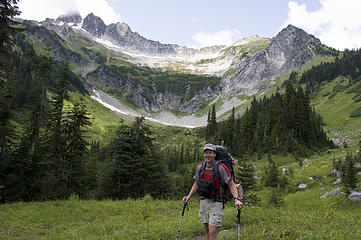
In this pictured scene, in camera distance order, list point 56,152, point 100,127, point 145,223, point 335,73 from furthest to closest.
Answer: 1. point 335,73
2. point 100,127
3. point 56,152
4. point 145,223

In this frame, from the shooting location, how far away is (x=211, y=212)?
5.80 metres

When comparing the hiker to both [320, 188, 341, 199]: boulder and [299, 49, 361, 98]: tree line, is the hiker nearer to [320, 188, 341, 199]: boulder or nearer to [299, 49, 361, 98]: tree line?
[320, 188, 341, 199]: boulder

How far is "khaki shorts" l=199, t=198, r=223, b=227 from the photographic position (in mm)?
5703

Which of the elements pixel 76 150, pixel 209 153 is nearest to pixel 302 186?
pixel 209 153

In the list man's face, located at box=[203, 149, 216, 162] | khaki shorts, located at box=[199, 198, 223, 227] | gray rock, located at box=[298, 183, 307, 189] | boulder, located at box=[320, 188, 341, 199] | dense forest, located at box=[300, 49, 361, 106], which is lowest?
gray rock, located at box=[298, 183, 307, 189]

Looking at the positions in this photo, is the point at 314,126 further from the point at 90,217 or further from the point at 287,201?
the point at 90,217

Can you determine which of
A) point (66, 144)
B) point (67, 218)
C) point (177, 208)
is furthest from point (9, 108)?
point (177, 208)

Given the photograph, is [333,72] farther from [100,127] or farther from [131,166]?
[131,166]

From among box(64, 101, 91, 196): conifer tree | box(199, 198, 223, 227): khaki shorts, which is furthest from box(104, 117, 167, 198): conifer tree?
box(199, 198, 223, 227): khaki shorts

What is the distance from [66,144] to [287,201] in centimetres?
2444

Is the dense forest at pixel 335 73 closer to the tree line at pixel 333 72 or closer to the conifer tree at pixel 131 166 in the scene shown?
the tree line at pixel 333 72

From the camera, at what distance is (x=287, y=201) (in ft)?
71.4

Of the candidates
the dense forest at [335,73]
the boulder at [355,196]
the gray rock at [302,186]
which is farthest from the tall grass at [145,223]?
the dense forest at [335,73]

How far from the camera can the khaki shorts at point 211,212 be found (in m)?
5.70
